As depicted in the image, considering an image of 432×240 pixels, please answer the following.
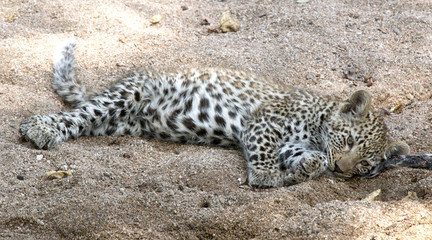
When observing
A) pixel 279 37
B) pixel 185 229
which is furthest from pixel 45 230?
pixel 279 37

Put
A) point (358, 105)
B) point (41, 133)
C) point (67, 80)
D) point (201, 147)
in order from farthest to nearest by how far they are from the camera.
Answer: point (67, 80) → point (201, 147) → point (358, 105) → point (41, 133)

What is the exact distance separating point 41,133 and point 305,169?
287 cm

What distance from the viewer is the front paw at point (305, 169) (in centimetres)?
613

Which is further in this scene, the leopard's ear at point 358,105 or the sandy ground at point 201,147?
the leopard's ear at point 358,105

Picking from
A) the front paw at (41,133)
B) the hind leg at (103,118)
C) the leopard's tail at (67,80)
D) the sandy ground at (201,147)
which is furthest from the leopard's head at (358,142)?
the leopard's tail at (67,80)

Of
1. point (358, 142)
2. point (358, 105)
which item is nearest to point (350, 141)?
point (358, 142)

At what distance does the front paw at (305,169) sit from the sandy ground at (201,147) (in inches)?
4.9

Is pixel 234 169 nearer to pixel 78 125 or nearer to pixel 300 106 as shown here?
pixel 300 106

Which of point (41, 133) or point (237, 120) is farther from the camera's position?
point (237, 120)

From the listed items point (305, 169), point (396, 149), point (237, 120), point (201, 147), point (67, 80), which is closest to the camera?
point (305, 169)

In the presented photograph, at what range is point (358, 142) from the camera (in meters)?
6.45

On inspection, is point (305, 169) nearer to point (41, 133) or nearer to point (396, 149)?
point (396, 149)

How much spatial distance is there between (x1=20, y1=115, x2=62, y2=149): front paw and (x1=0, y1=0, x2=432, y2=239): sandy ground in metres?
0.10

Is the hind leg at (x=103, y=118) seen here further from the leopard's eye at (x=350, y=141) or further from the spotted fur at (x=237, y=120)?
the leopard's eye at (x=350, y=141)
